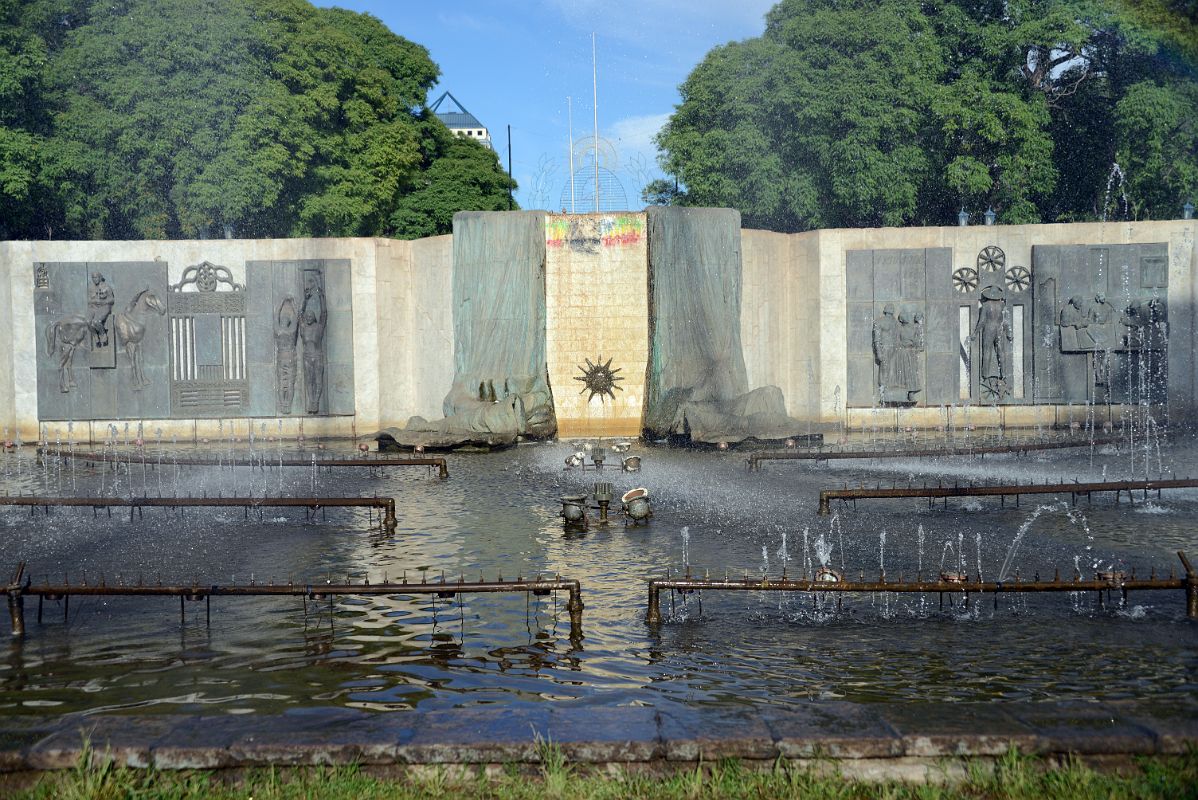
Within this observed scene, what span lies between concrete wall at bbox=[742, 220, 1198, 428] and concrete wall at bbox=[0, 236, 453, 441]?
25.1 feet

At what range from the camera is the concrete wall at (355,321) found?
86.7 feet

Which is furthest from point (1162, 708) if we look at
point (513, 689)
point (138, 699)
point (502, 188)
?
point (502, 188)

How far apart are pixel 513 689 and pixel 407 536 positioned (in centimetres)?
601

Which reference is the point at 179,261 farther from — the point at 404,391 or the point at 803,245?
the point at 803,245

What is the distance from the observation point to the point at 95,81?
120 feet

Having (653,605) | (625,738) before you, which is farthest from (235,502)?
(625,738)

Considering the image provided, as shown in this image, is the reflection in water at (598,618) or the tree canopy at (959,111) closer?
the reflection in water at (598,618)

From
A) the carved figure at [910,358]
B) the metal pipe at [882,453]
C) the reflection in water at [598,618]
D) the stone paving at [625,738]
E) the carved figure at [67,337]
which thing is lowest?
the reflection in water at [598,618]

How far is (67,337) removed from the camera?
2612 cm

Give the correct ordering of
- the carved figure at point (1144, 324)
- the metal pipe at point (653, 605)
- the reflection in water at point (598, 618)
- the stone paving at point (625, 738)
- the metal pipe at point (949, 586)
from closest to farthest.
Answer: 1. the stone paving at point (625, 738)
2. the reflection in water at point (598, 618)
3. the metal pipe at point (949, 586)
4. the metal pipe at point (653, 605)
5. the carved figure at point (1144, 324)

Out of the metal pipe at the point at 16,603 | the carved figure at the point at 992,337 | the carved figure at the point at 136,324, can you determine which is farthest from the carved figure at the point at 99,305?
the carved figure at the point at 992,337

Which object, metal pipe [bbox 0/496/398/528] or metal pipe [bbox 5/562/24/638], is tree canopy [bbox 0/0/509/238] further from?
metal pipe [bbox 5/562/24/638]

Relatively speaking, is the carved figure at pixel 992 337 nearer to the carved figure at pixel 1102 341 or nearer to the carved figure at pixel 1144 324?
the carved figure at pixel 1102 341

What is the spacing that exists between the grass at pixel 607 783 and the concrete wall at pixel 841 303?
2216 cm
